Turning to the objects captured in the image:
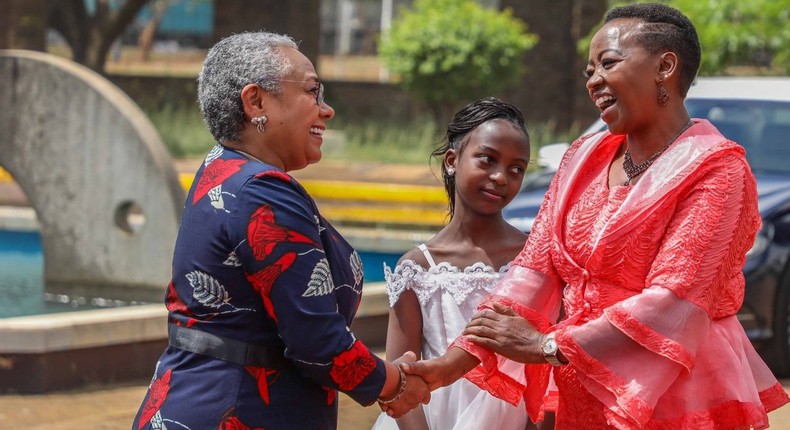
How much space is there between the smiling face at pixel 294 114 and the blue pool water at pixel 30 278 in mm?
6251

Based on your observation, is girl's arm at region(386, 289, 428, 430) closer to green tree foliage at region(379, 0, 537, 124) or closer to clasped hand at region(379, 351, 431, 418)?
clasped hand at region(379, 351, 431, 418)

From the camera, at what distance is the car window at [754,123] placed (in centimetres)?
852

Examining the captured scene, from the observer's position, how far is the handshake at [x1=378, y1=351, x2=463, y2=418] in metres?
3.31

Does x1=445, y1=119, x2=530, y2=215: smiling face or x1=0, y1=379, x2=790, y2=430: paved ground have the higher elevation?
x1=445, y1=119, x2=530, y2=215: smiling face

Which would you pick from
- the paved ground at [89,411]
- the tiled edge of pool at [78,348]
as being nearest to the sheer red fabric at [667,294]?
the paved ground at [89,411]

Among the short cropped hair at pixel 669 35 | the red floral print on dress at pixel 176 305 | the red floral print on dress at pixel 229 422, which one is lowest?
the red floral print on dress at pixel 229 422

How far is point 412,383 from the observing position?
336 cm

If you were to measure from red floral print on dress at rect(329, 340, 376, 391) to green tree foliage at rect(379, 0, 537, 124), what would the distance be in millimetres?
18677

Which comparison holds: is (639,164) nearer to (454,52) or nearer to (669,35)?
(669,35)

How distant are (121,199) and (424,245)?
20.8ft

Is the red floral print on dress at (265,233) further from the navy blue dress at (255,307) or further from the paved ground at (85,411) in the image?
the paved ground at (85,411)

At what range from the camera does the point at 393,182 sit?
59.0 feet

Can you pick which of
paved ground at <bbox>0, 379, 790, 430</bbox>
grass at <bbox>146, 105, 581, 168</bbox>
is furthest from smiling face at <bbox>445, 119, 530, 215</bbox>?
grass at <bbox>146, 105, 581, 168</bbox>

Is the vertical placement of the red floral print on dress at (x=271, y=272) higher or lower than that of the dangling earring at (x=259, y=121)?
lower
